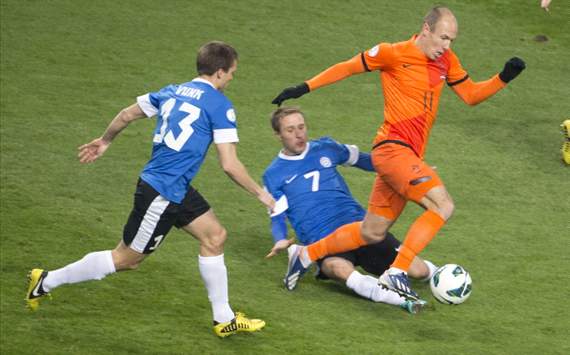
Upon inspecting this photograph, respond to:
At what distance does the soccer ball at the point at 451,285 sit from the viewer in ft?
27.6

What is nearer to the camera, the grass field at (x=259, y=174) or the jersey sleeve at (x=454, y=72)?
the grass field at (x=259, y=174)

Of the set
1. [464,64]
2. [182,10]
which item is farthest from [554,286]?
[182,10]

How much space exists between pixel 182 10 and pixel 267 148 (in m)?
4.32

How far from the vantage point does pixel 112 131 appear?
333 inches

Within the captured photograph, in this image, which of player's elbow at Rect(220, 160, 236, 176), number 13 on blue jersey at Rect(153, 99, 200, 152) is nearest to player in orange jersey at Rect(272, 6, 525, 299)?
number 13 on blue jersey at Rect(153, 99, 200, 152)

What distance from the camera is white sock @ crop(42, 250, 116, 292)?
820cm

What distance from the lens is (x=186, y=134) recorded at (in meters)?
8.02

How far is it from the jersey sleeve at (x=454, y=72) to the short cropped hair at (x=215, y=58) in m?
1.79

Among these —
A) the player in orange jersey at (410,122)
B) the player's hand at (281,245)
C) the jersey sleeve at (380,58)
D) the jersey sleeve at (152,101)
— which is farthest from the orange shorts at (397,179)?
the jersey sleeve at (152,101)

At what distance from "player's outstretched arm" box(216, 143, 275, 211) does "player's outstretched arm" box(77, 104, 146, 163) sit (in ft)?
2.58

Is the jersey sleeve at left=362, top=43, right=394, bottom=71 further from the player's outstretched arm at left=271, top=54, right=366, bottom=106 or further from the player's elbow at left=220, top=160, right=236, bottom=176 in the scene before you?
the player's elbow at left=220, top=160, right=236, bottom=176

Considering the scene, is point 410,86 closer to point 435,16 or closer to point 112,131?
point 435,16

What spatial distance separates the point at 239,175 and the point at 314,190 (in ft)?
5.87

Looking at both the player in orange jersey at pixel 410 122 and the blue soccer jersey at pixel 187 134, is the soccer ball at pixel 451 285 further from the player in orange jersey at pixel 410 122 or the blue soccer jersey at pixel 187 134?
the blue soccer jersey at pixel 187 134
